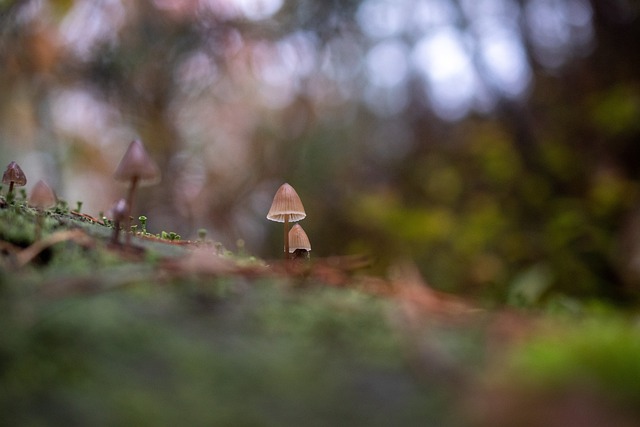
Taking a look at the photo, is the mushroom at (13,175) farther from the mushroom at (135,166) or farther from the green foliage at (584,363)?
the green foliage at (584,363)

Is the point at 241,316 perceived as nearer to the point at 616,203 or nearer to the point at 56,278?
the point at 56,278

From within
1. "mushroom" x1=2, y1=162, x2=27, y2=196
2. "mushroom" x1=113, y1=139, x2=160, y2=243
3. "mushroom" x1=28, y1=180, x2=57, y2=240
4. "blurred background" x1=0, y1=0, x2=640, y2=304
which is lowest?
"mushroom" x1=28, y1=180, x2=57, y2=240

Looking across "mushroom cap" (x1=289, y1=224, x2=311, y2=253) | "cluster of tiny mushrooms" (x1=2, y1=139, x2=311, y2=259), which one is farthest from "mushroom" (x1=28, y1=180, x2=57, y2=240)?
"mushroom cap" (x1=289, y1=224, x2=311, y2=253)

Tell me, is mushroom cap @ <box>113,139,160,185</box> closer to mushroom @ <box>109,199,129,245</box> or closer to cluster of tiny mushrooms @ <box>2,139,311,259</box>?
cluster of tiny mushrooms @ <box>2,139,311,259</box>

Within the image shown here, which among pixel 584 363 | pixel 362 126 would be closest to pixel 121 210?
pixel 584 363

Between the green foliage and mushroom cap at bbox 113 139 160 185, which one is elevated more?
mushroom cap at bbox 113 139 160 185

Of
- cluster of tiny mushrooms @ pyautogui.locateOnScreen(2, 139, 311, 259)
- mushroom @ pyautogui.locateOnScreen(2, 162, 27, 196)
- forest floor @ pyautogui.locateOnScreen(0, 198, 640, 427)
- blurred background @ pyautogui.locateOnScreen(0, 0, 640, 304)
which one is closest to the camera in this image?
forest floor @ pyautogui.locateOnScreen(0, 198, 640, 427)

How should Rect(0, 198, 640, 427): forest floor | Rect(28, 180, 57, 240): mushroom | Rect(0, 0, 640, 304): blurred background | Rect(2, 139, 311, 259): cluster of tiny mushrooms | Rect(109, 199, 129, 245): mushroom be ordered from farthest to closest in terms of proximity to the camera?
Rect(0, 0, 640, 304): blurred background < Rect(28, 180, 57, 240): mushroom < Rect(2, 139, 311, 259): cluster of tiny mushrooms < Rect(109, 199, 129, 245): mushroom < Rect(0, 198, 640, 427): forest floor

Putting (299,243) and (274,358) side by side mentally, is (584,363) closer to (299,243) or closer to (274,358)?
(274,358)
